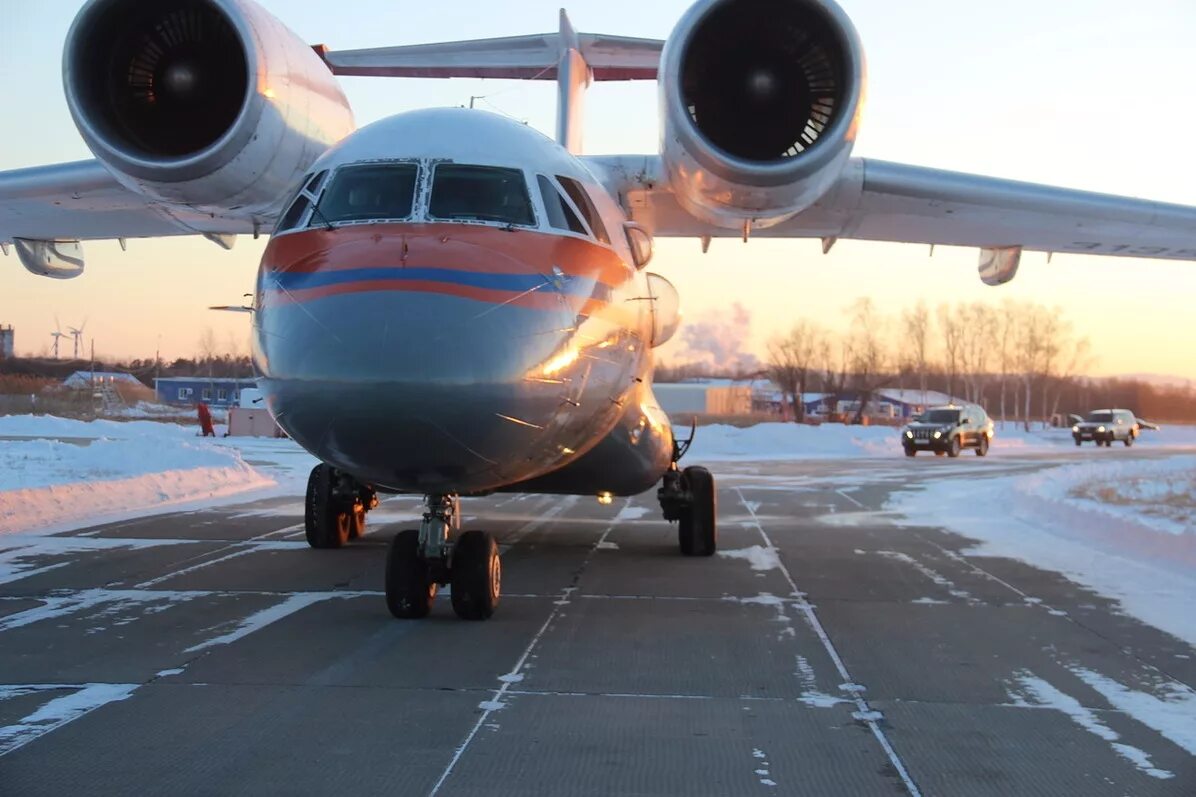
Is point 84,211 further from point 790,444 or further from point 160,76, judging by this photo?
point 790,444

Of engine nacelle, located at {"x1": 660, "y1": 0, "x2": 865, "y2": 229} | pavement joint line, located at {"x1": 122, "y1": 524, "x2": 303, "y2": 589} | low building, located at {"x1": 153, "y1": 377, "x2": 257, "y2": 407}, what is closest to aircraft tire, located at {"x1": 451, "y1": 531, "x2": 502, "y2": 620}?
pavement joint line, located at {"x1": 122, "y1": 524, "x2": 303, "y2": 589}

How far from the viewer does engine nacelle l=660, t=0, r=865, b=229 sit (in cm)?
733

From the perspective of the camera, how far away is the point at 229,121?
314 inches

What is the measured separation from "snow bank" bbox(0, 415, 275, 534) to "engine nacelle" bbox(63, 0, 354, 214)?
4.89m

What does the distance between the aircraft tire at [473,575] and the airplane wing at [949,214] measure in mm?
3366

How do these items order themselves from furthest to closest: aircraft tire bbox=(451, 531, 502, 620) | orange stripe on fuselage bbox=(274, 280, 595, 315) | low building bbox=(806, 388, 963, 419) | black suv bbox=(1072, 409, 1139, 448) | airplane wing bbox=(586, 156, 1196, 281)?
low building bbox=(806, 388, 963, 419) → black suv bbox=(1072, 409, 1139, 448) → airplane wing bbox=(586, 156, 1196, 281) → aircraft tire bbox=(451, 531, 502, 620) → orange stripe on fuselage bbox=(274, 280, 595, 315)

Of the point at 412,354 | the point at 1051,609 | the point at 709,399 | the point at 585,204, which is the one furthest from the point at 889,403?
the point at 412,354

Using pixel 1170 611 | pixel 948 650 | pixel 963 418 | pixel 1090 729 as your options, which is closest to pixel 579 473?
pixel 948 650

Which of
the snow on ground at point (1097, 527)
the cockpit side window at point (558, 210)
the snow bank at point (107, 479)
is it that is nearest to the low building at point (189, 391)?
the snow bank at point (107, 479)

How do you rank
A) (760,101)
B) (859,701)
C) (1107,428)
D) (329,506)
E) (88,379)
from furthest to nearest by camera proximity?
(88,379)
(1107,428)
(329,506)
(760,101)
(859,701)

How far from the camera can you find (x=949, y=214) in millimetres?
9578

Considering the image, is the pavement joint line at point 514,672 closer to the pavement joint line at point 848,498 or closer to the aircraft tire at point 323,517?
the aircraft tire at point 323,517

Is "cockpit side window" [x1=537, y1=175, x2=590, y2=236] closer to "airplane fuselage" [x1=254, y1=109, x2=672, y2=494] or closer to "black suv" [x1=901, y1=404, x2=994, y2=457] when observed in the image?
"airplane fuselage" [x1=254, y1=109, x2=672, y2=494]

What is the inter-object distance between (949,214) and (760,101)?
271 cm
